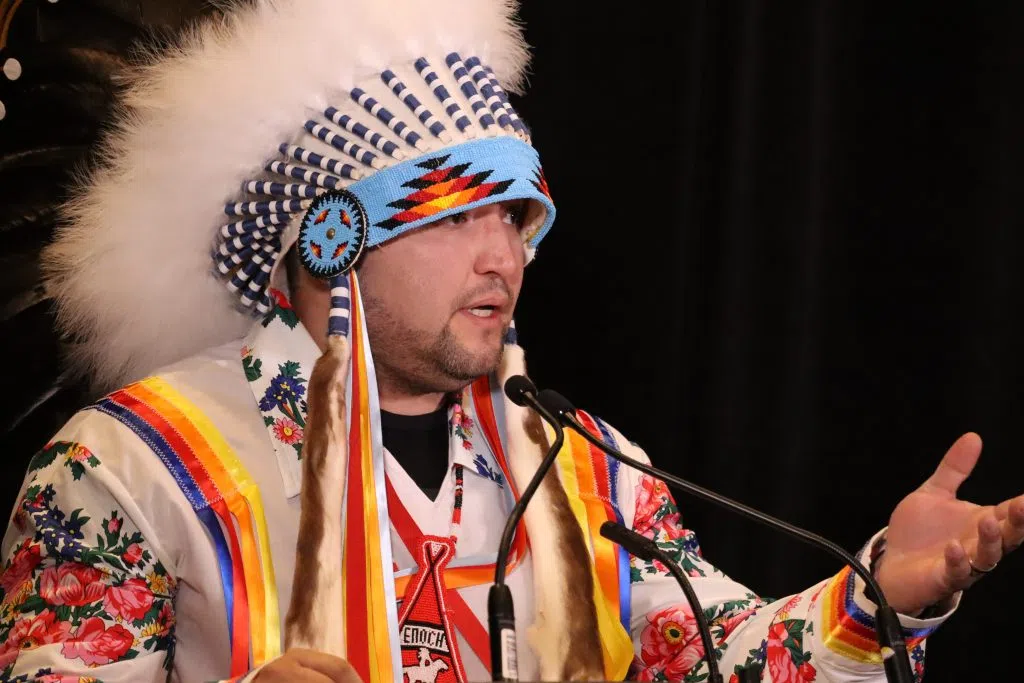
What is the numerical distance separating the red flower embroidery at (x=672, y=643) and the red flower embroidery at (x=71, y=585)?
34.4 inches

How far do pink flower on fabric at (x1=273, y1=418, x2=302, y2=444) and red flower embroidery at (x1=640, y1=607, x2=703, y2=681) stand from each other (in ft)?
2.16

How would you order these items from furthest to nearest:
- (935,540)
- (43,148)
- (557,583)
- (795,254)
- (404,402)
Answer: (795,254), (43,148), (404,402), (557,583), (935,540)

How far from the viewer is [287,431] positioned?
1.75m

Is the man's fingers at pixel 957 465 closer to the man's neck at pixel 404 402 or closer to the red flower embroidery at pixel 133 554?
the man's neck at pixel 404 402

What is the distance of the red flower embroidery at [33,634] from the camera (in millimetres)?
1479

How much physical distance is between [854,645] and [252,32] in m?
1.31

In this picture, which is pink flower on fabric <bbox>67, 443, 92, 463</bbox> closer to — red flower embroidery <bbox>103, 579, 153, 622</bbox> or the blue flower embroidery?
red flower embroidery <bbox>103, 579, 153, 622</bbox>

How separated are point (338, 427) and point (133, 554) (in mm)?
331

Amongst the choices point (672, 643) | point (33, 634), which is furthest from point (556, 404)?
point (33, 634)

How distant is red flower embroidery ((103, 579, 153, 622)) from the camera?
1.54 metres

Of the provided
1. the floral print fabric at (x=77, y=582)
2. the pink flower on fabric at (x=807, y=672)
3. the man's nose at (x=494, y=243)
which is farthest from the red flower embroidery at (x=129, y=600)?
the pink flower on fabric at (x=807, y=672)

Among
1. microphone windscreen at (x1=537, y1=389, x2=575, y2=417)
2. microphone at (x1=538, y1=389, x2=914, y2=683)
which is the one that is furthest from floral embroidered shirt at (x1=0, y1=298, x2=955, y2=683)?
microphone windscreen at (x1=537, y1=389, x2=575, y2=417)

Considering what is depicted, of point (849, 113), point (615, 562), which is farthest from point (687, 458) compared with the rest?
point (849, 113)

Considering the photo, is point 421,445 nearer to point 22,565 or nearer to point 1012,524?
point 22,565
